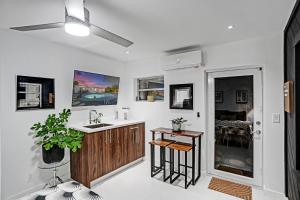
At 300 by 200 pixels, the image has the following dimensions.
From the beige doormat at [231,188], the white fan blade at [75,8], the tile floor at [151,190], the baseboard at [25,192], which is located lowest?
the tile floor at [151,190]

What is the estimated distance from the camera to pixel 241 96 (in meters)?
2.88

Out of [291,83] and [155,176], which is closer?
[291,83]

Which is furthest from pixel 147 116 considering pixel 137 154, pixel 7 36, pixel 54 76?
pixel 7 36

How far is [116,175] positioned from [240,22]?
335 centimetres

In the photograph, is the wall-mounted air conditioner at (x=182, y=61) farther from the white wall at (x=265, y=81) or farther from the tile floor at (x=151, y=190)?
the tile floor at (x=151, y=190)

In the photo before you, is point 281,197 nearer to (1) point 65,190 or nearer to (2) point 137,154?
(2) point 137,154

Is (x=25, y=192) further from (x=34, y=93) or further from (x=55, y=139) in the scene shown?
(x=34, y=93)

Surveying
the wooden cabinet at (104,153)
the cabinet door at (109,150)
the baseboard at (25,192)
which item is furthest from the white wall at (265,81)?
the baseboard at (25,192)

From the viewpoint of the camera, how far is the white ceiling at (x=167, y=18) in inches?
67.1

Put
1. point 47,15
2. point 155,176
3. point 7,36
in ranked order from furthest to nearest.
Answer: point 155,176, point 7,36, point 47,15

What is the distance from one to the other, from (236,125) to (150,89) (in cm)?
210

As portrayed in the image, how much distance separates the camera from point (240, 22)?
7.05 feet

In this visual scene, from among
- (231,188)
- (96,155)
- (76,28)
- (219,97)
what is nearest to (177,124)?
(219,97)

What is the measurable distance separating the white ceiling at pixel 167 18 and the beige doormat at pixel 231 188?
2528 mm
